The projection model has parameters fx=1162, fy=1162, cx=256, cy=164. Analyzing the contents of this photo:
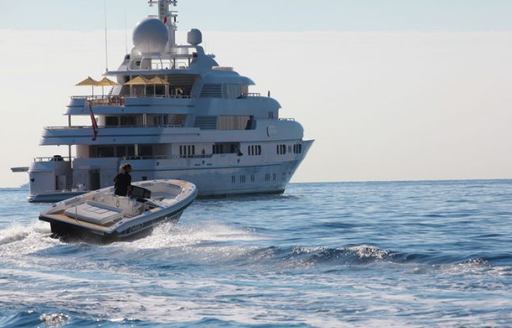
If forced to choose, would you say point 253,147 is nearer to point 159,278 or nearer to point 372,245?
point 372,245

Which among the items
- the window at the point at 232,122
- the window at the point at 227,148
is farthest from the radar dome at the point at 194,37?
the window at the point at 227,148

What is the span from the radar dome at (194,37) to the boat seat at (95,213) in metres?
43.7

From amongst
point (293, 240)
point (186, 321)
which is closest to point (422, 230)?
point (293, 240)

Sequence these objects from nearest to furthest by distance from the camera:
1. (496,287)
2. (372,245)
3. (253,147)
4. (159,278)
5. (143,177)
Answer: (496,287) → (159,278) → (372,245) → (143,177) → (253,147)

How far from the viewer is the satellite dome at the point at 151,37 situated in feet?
256

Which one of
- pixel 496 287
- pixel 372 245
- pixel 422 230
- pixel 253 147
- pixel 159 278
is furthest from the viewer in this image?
pixel 253 147

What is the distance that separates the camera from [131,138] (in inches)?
2685

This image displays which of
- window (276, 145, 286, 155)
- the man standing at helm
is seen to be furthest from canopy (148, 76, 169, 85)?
the man standing at helm

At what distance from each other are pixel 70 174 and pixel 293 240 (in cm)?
3626

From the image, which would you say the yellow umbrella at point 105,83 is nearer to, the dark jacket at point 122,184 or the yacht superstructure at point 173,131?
the yacht superstructure at point 173,131

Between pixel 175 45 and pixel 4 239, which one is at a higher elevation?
pixel 175 45

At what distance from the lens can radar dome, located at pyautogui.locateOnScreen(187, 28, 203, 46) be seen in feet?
259

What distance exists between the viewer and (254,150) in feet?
247

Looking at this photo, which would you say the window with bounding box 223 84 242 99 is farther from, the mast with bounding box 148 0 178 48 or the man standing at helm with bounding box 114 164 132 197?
the man standing at helm with bounding box 114 164 132 197
